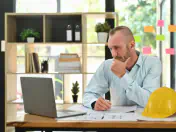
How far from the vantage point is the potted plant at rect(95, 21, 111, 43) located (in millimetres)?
4445

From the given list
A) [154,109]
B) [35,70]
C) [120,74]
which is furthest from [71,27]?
[154,109]

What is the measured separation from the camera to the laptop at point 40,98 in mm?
1942

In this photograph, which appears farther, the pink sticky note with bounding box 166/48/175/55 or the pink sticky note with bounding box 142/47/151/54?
the pink sticky note with bounding box 142/47/151/54

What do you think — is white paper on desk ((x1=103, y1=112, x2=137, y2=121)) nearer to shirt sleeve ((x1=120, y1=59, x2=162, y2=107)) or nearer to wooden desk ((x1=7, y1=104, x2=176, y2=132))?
wooden desk ((x1=7, y1=104, x2=176, y2=132))

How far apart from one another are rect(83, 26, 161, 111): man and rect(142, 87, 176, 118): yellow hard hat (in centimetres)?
38

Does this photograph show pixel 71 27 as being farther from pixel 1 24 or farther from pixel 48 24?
pixel 1 24

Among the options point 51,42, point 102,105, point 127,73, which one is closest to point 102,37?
point 51,42

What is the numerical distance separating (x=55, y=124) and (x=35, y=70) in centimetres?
275

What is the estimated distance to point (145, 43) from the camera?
14.9 feet

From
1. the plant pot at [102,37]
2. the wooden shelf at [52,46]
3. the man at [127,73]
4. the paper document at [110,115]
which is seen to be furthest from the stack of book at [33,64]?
the paper document at [110,115]

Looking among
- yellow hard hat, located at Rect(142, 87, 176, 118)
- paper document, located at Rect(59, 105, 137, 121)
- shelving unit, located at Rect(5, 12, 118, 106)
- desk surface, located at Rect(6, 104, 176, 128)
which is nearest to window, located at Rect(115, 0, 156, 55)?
shelving unit, located at Rect(5, 12, 118, 106)

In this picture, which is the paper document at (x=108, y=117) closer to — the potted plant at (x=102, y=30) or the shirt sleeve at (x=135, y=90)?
the shirt sleeve at (x=135, y=90)

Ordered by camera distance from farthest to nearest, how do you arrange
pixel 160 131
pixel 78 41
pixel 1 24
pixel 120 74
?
pixel 1 24
pixel 78 41
pixel 120 74
pixel 160 131

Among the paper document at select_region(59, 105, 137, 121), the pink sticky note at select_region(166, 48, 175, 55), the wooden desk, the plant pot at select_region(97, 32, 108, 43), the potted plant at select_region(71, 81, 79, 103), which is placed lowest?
the potted plant at select_region(71, 81, 79, 103)
